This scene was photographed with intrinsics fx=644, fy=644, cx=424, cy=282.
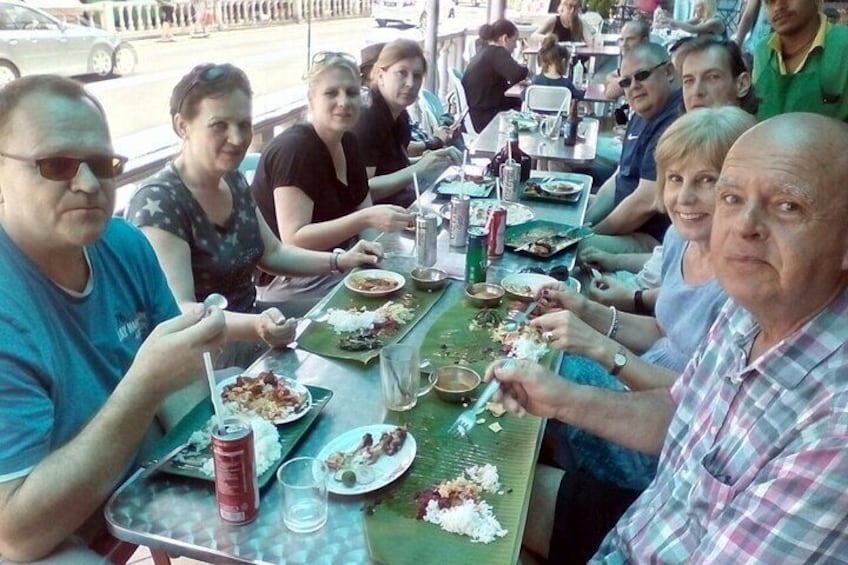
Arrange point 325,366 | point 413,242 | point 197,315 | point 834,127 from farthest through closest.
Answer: point 413,242 < point 325,366 < point 197,315 < point 834,127

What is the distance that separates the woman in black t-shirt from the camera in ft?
8.60

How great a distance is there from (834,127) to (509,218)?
172cm

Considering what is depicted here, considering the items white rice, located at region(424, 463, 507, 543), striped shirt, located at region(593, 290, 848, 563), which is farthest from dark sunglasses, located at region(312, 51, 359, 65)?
white rice, located at region(424, 463, 507, 543)

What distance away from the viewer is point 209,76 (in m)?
2.03

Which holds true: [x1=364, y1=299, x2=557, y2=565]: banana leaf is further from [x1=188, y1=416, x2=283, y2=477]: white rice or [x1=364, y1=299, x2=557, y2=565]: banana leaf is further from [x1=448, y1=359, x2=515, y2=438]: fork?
[x1=188, y1=416, x2=283, y2=477]: white rice

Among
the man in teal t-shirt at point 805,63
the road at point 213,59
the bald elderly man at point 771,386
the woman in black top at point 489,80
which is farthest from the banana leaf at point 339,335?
the woman in black top at point 489,80

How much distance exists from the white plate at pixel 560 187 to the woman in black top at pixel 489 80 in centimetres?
274

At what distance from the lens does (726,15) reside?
377 inches

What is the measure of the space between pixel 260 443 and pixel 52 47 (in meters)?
4.40

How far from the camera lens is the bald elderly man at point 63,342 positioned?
1099 millimetres

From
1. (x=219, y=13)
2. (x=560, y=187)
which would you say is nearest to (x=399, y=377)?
(x=560, y=187)

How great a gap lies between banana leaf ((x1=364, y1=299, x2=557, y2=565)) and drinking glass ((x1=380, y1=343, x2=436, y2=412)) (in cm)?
3

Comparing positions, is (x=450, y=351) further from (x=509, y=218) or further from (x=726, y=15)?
(x=726, y=15)

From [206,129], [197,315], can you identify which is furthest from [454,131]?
[197,315]
